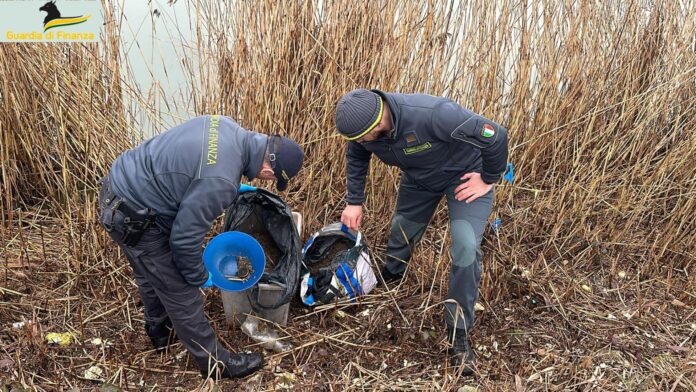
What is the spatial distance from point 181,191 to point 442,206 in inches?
73.7

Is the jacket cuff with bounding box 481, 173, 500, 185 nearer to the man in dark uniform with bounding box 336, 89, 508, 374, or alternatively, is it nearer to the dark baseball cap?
the man in dark uniform with bounding box 336, 89, 508, 374

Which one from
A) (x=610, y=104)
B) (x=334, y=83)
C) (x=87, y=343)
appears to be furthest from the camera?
(x=610, y=104)

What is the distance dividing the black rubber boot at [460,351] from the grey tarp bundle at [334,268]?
20.9 inches

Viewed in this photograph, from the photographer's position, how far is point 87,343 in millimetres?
2309

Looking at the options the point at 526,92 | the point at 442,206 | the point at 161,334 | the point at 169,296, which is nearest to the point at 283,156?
the point at 169,296

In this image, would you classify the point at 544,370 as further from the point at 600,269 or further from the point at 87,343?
the point at 87,343

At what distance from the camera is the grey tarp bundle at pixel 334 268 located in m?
2.53

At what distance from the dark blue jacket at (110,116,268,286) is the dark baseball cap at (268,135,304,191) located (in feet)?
0.12

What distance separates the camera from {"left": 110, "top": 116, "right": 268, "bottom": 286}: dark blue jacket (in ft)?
5.55

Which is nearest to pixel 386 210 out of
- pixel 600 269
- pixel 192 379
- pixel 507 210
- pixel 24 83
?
pixel 507 210

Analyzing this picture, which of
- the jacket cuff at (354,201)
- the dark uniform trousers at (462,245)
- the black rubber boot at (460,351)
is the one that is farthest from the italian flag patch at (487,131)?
the black rubber boot at (460,351)

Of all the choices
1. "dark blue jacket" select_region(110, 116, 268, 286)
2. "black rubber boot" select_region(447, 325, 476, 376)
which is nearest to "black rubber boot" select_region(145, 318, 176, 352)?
"dark blue jacket" select_region(110, 116, 268, 286)

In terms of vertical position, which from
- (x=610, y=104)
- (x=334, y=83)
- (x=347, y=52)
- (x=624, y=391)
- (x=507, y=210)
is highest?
(x=347, y=52)

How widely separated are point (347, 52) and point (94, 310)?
1.96 meters
